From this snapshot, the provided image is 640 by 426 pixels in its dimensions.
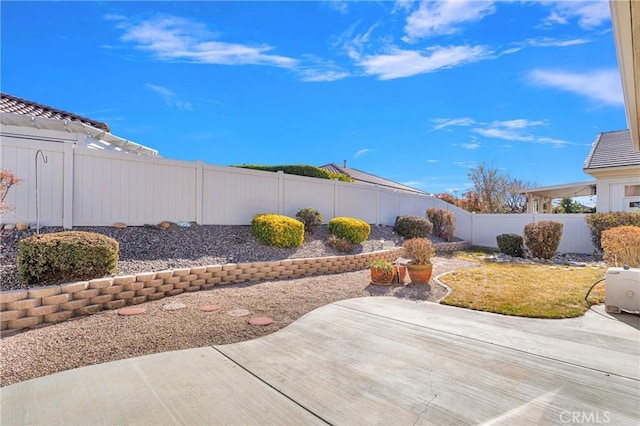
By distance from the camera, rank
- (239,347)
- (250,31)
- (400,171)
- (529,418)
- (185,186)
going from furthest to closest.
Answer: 1. (400,171)
2. (185,186)
3. (250,31)
4. (239,347)
5. (529,418)

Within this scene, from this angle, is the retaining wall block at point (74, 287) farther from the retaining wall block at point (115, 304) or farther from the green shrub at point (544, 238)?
the green shrub at point (544, 238)

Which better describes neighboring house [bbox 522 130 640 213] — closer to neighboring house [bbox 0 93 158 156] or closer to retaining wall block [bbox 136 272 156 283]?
retaining wall block [bbox 136 272 156 283]

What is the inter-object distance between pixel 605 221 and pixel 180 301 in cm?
1398

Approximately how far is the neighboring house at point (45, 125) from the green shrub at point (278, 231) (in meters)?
6.19

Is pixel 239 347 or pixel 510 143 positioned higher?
pixel 510 143

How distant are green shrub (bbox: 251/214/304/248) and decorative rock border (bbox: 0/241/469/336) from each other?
0.79m

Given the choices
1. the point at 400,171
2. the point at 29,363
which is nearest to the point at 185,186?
the point at 29,363

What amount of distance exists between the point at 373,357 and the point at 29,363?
11.4 feet

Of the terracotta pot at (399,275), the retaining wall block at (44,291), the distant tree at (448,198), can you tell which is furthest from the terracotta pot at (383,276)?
the distant tree at (448,198)

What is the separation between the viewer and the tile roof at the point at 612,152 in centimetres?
1268

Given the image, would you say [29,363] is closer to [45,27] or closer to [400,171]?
[45,27]

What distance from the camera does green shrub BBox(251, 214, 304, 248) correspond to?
335 inches

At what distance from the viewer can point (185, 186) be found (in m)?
8.46

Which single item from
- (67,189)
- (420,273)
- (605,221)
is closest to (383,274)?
(420,273)
